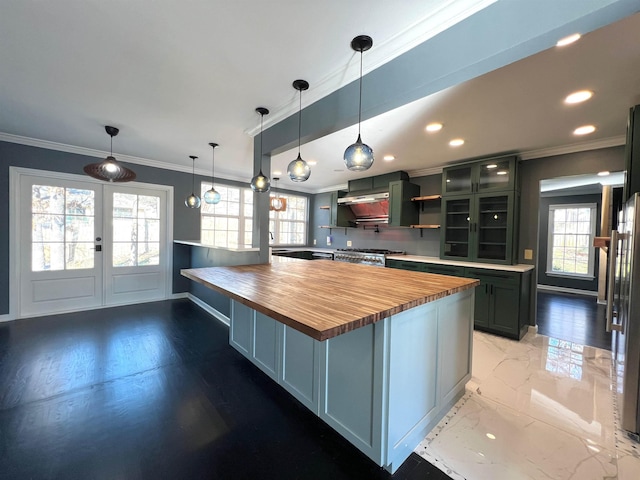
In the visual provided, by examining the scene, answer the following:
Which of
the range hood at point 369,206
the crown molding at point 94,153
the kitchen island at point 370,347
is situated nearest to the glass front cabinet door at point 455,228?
the range hood at point 369,206

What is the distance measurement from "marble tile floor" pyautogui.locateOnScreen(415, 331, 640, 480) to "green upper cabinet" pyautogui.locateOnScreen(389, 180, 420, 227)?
241cm

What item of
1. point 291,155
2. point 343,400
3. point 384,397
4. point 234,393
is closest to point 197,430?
point 234,393

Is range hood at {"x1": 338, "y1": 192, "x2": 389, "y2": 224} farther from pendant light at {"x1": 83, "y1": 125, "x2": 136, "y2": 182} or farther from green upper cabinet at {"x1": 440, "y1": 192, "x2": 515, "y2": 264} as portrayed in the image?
pendant light at {"x1": 83, "y1": 125, "x2": 136, "y2": 182}

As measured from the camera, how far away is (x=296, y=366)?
187 cm

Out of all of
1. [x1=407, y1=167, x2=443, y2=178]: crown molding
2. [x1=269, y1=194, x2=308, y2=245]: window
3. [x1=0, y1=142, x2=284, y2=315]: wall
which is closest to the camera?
[x1=0, y1=142, x2=284, y2=315]: wall

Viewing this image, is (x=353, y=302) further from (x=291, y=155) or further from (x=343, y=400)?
(x=291, y=155)

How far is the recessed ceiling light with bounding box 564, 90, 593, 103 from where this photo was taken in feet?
6.59

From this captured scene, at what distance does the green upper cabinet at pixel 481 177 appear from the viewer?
3.49 meters

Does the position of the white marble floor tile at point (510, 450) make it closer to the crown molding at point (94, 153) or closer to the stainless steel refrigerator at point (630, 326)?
the stainless steel refrigerator at point (630, 326)

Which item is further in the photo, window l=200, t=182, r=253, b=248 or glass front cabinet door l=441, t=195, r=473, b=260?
window l=200, t=182, r=253, b=248

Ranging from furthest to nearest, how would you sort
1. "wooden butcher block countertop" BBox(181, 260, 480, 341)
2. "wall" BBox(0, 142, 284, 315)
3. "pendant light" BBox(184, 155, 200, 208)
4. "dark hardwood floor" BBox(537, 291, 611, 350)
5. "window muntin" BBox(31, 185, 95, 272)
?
"pendant light" BBox(184, 155, 200, 208)
"window muntin" BBox(31, 185, 95, 272)
"wall" BBox(0, 142, 284, 315)
"dark hardwood floor" BBox(537, 291, 611, 350)
"wooden butcher block countertop" BBox(181, 260, 480, 341)

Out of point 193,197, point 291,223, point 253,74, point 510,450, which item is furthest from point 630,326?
point 291,223

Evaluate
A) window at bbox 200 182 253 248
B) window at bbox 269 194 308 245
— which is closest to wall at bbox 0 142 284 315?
window at bbox 200 182 253 248

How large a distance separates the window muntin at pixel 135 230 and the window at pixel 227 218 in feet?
2.63
